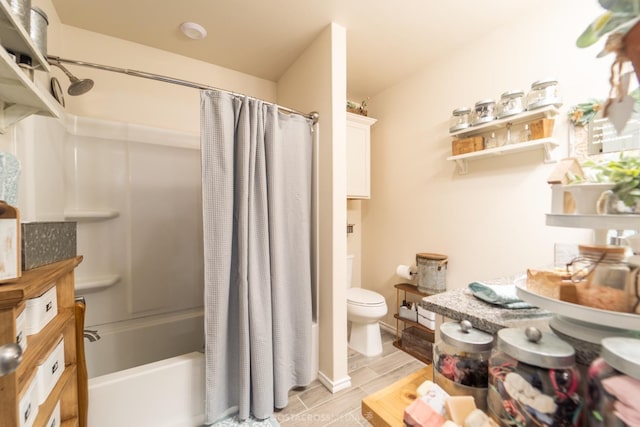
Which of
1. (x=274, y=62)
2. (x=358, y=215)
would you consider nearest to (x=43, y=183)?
(x=274, y=62)

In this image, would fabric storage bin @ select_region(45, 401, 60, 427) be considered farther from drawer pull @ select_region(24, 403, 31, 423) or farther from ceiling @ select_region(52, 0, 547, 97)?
ceiling @ select_region(52, 0, 547, 97)

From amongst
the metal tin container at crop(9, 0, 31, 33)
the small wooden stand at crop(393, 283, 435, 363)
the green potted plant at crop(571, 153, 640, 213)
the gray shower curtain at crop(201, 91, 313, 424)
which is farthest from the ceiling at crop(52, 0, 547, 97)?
the small wooden stand at crop(393, 283, 435, 363)

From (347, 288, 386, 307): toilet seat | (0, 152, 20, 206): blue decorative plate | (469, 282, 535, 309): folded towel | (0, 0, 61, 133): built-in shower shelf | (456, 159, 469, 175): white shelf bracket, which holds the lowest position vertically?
(347, 288, 386, 307): toilet seat

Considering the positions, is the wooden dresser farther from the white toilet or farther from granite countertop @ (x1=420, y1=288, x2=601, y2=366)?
the white toilet

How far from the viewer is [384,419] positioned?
50cm

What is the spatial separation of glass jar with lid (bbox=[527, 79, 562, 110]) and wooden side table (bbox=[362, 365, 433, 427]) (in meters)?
1.69

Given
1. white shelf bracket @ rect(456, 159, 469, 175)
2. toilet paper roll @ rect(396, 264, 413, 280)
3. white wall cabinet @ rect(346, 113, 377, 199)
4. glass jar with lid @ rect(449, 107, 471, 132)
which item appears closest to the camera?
glass jar with lid @ rect(449, 107, 471, 132)

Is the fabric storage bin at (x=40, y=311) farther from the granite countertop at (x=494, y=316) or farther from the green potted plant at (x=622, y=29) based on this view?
the green potted plant at (x=622, y=29)

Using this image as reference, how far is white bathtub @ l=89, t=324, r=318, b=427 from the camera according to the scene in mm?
1172

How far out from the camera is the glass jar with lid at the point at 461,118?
72.4 inches

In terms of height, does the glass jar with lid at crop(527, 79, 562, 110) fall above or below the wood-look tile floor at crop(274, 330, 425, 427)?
above

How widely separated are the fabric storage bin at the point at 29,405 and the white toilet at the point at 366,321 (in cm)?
177

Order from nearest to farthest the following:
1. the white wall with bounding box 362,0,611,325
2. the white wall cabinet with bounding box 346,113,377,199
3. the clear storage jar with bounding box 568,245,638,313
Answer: the clear storage jar with bounding box 568,245,638,313 → the white wall with bounding box 362,0,611,325 → the white wall cabinet with bounding box 346,113,377,199

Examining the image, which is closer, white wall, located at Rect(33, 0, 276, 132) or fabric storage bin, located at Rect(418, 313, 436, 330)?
white wall, located at Rect(33, 0, 276, 132)
